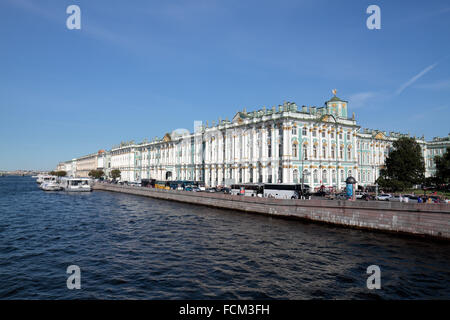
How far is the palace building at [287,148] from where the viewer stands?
53.5 meters

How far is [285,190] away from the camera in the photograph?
1587 inches

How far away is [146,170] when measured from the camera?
108188 mm

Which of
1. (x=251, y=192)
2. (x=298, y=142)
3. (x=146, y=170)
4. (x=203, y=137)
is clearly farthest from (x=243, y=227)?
(x=146, y=170)

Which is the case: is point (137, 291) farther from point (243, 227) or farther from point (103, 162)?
point (103, 162)

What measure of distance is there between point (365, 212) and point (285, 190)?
14821mm

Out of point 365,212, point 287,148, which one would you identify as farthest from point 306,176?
point 365,212

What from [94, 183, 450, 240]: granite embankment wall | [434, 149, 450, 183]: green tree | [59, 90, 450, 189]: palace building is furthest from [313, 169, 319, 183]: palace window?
[94, 183, 450, 240]: granite embankment wall

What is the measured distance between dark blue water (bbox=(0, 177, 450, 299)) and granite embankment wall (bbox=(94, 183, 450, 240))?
963mm

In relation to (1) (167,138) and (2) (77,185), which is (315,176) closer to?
(1) (167,138)

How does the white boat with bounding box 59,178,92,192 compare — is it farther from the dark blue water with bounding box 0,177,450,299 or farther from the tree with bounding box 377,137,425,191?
the tree with bounding box 377,137,425,191

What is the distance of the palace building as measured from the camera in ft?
175

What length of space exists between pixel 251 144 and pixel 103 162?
115 metres
